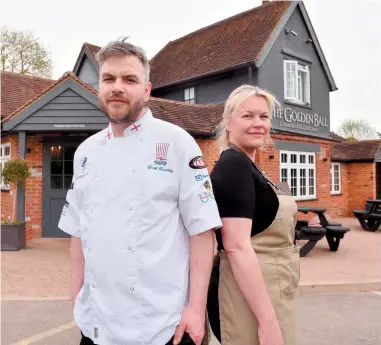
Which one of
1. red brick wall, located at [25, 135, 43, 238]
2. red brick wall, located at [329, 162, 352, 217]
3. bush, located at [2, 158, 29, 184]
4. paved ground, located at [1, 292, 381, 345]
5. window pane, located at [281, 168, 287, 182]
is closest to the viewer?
paved ground, located at [1, 292, 381, 345]

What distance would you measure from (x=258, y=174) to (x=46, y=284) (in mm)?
4945

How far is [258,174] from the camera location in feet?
5.42

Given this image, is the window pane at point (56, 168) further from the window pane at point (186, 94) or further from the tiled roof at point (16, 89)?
the window pane at point (186, 94)

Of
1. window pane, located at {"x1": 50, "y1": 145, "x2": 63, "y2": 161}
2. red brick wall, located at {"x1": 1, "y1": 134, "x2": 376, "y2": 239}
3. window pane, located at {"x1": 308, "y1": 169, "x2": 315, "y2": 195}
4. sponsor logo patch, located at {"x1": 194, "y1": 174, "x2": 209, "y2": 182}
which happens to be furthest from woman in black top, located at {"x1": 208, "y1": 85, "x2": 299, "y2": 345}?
window pane, located at {"x1": 308, "y1": 169, "x2": 315, "y2": 195}

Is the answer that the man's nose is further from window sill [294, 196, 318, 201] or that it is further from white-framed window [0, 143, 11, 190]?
window sill [294, 196, 318, 201]

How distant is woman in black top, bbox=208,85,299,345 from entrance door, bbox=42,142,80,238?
8.67 meters

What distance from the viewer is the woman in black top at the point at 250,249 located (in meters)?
1.50

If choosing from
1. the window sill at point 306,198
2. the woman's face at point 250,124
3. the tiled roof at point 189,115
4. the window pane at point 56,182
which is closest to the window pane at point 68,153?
the window pane at point 56,182

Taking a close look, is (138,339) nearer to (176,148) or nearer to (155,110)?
(176,148)

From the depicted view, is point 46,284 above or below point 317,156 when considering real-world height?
below

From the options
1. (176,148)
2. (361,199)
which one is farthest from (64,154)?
(361,199)

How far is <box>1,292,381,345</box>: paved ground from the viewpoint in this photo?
3.66 meters

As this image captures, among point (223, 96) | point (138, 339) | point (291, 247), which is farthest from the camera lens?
point (223, 96)

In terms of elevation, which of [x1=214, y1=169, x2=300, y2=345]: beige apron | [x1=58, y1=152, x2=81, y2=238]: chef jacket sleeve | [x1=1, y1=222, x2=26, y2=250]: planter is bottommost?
[x1=1, y1=222, x2=26, y2=250]: planter
